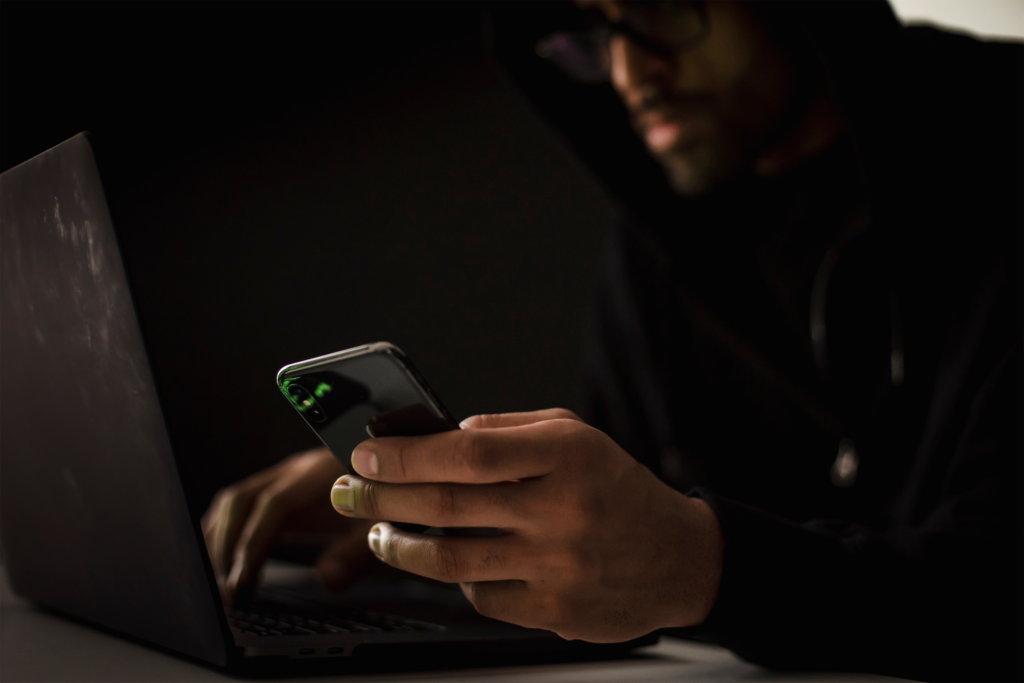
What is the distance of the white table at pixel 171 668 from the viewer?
43 cm

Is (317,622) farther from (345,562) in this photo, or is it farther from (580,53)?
(580,53)

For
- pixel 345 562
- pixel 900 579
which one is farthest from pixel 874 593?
pixel 345 562

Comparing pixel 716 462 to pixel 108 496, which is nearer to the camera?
pixel 108 496

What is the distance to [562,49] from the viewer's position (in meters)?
1.27

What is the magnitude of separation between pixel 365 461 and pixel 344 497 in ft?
0.12

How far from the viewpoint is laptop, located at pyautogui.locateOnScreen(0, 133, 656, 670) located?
1.25 ft

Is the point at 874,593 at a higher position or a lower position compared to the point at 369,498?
lower

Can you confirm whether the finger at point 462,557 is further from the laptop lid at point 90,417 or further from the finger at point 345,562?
the finger at point 345,562

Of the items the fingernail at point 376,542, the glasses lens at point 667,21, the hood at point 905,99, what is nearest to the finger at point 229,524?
the fingernail at point 376,542

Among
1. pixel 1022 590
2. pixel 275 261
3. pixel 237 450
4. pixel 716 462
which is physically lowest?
pixel 716 462

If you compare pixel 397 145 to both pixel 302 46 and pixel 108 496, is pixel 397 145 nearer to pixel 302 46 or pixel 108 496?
pixel 302 46

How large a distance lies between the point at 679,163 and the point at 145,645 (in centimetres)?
109

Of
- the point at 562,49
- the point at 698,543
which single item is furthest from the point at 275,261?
the point at 698,543

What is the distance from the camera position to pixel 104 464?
1.46 ft
